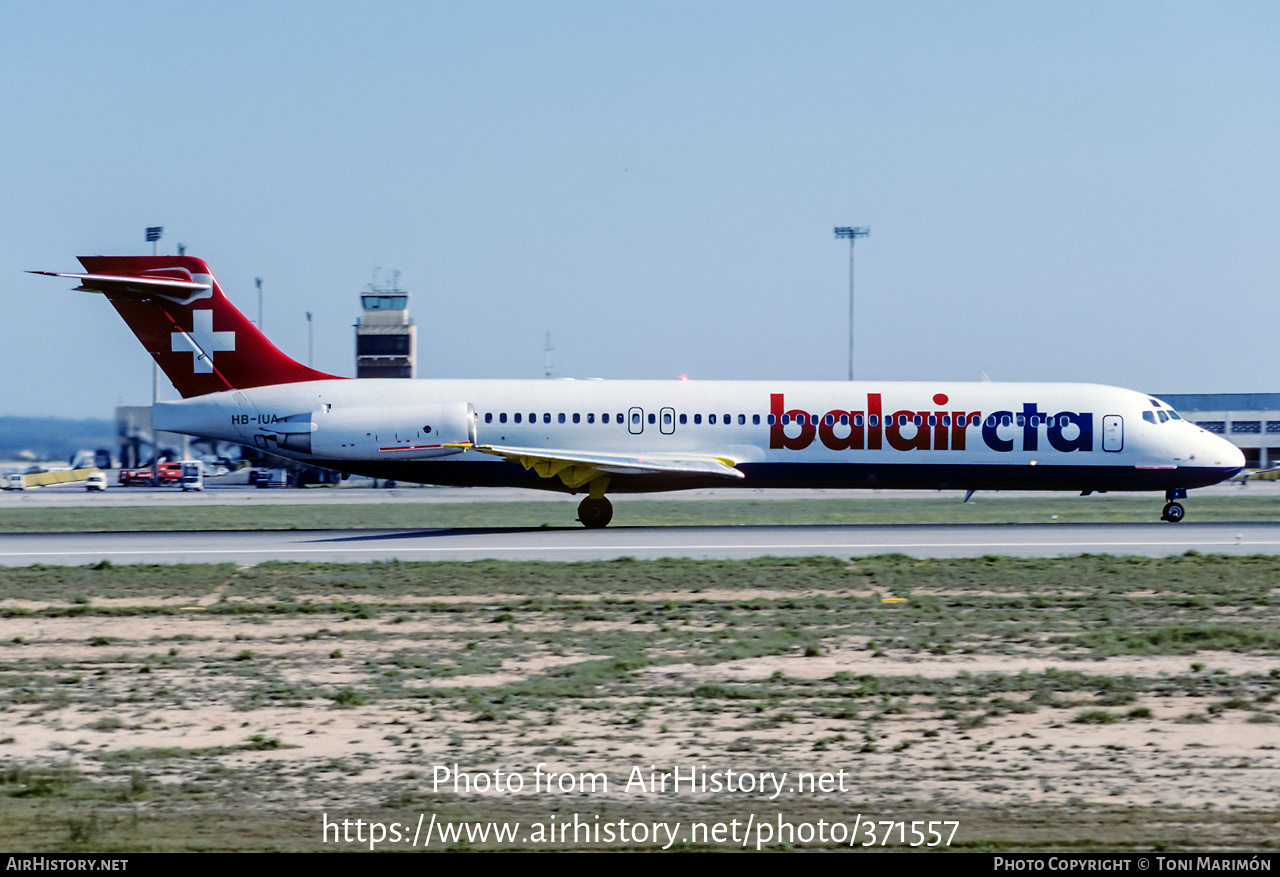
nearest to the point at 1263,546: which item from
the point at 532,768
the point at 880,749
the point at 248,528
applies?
the point at 880,749

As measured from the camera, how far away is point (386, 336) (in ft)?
340

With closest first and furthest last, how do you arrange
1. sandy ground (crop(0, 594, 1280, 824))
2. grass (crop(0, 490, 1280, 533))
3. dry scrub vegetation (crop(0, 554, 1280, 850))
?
dry scrub vegetation (crop(0, 554, 1280, 850)) → sandy ground (crop(0, 594, 1280, 824)) → grass (crop(0, 490, 1280, 533))

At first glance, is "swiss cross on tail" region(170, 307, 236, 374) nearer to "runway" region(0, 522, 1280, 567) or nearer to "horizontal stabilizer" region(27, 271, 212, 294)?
"horizontal stabilizer" region(27, 271, 212, 294)

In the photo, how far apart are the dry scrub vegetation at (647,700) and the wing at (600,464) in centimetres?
981

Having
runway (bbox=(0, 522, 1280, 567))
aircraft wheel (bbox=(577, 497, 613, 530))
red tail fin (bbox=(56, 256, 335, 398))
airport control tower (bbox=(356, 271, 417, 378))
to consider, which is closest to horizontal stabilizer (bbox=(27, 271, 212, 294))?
red tail fin (bbox=(56, 256, 335, 398))

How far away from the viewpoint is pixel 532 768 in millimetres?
9688

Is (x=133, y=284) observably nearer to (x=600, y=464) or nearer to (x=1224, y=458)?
(x=600, y=464)

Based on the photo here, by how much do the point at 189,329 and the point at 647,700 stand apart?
2408cm

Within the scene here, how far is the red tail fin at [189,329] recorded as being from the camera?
1253 inches

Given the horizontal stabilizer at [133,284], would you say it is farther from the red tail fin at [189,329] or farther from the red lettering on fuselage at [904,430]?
the red lettering on fuselage at [904,430]

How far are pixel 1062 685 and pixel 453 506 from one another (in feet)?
110

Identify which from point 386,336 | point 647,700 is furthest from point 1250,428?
point 647,700

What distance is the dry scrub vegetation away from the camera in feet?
28.1

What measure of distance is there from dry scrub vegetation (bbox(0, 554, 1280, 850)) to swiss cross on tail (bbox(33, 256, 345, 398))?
12070 millimetres
